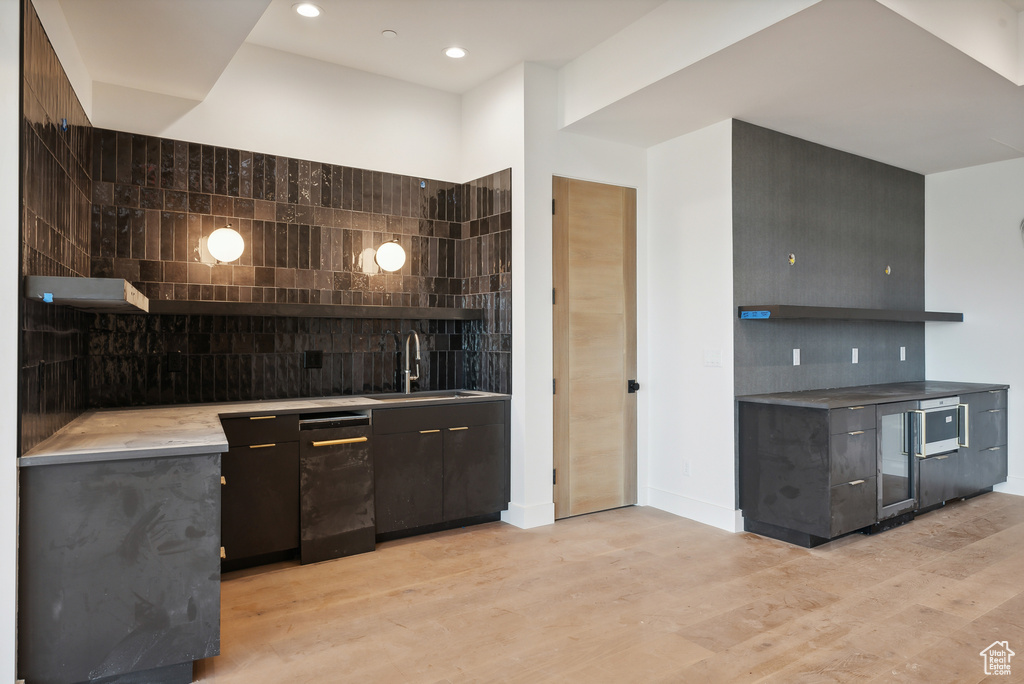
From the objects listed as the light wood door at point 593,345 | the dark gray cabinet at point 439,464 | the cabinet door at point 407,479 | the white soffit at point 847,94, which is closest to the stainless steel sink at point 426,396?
the dark gray cabinet at point 439,464

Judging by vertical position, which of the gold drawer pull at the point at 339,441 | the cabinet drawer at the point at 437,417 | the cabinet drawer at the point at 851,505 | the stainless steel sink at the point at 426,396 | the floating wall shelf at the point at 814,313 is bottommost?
the cabinet drawer at the point at 851,505

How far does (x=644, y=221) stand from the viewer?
15.2 feet

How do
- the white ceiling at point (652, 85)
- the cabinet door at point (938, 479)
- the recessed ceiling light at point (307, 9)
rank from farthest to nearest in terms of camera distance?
1. the cabinet door at point (938, 479)
2. the recessed ceiling light at point (307, 9)
3. the white ceiling at point (652, 85)

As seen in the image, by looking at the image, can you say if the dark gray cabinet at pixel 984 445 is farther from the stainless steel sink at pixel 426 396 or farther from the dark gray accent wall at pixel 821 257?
the stainless steel sink at pixel 426 396

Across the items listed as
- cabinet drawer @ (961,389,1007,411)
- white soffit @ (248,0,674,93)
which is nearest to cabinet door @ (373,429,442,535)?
white soffit @ (248,0,674,93)

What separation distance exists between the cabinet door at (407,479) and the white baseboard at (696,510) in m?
1.60

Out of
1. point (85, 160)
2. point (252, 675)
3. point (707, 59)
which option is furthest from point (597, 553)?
point (85, 160)

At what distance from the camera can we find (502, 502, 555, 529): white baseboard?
4055mm

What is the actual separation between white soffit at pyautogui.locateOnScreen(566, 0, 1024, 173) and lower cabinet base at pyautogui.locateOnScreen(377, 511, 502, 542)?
261cm

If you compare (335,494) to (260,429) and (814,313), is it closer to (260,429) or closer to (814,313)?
(260,429)

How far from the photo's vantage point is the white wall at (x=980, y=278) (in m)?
4.88

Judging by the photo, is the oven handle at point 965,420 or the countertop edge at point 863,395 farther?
the oven handle at point 965,420

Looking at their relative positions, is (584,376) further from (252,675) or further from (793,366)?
(252,675)

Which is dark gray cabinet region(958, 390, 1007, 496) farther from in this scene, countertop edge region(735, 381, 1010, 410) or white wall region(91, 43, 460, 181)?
white wall region(91, 43, 460, 181)
